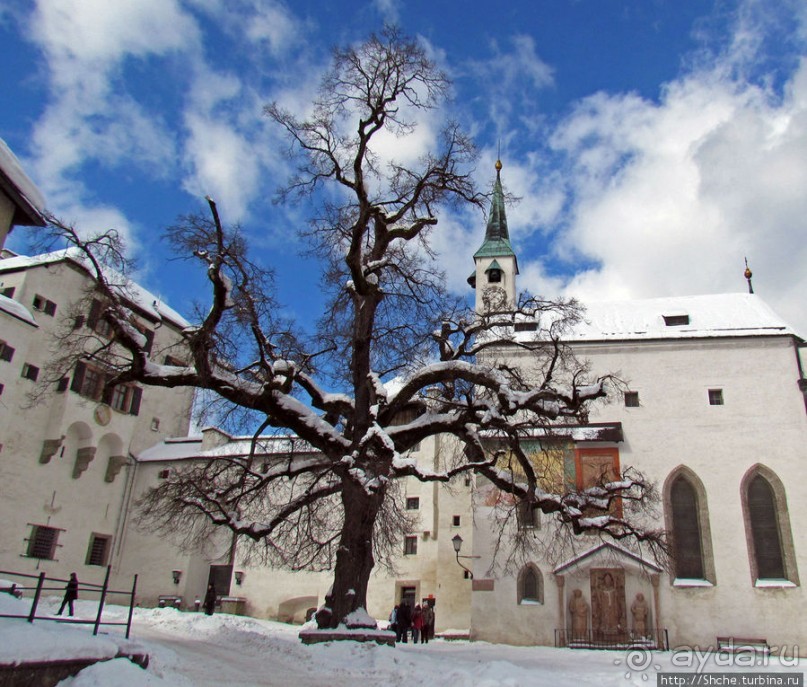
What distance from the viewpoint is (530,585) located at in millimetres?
27812

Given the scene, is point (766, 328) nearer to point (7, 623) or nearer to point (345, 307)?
point (345, 307)

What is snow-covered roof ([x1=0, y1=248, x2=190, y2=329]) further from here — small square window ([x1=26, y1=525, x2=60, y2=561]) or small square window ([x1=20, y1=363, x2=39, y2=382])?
small square window ([x1=26, y1=525, x2=60, y2=561])

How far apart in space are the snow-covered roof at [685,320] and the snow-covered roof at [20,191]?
2323 cm

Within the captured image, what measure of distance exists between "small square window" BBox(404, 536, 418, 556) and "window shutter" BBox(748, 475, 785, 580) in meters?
14.7

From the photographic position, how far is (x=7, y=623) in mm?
8477

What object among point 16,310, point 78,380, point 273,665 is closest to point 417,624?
point 273,665

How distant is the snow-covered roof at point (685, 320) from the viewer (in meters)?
31.0

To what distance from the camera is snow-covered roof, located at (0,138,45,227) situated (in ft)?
37.4

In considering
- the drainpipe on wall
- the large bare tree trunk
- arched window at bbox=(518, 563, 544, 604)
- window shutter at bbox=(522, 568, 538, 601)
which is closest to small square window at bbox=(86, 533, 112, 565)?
the drainpipe on wall

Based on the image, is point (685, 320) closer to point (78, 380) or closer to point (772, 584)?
point (772, 584)

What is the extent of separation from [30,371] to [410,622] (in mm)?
20380

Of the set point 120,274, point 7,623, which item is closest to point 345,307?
point 120,274

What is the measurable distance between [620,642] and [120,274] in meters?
21.5

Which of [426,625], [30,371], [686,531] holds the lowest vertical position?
[426,625]
